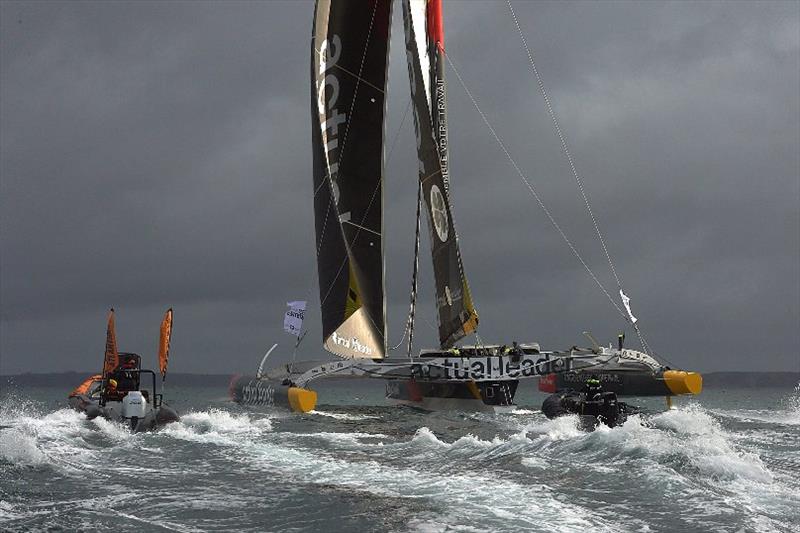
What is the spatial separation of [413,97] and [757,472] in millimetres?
22143

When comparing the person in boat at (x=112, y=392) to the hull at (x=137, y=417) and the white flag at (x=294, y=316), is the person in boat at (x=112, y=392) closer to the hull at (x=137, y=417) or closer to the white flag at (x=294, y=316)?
the hull at (x=137, y=417)

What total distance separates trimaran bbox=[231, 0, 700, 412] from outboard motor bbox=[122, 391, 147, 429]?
5.14 metres

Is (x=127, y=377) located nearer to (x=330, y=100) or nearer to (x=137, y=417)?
(x=137, y=417)

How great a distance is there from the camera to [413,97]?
33156mm

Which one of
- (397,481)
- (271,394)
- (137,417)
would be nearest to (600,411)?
(397,481)

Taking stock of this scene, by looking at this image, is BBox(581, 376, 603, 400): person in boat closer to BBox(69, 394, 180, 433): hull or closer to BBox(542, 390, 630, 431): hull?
BBox(542, 390, 630, 431): hull

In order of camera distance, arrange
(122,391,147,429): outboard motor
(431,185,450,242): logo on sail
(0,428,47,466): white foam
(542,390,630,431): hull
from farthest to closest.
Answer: (431,185,450,242): logo on sail → (122,391,147,429): outboard motor → (542,390,630,431): hull → (0,428,47,466): white foam

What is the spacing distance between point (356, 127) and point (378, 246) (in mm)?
4855

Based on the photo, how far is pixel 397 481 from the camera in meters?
13.8

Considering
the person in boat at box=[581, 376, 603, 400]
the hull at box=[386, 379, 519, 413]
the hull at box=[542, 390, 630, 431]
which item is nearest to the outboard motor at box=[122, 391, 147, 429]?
the hull at box=[542, 390, 630, 431]

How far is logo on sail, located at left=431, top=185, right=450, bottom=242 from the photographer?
31.7 metres

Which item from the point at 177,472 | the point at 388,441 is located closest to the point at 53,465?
the point at 177,472

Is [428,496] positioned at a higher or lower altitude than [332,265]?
lower

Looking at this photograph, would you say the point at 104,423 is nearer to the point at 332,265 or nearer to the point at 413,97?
the point at 332,265
